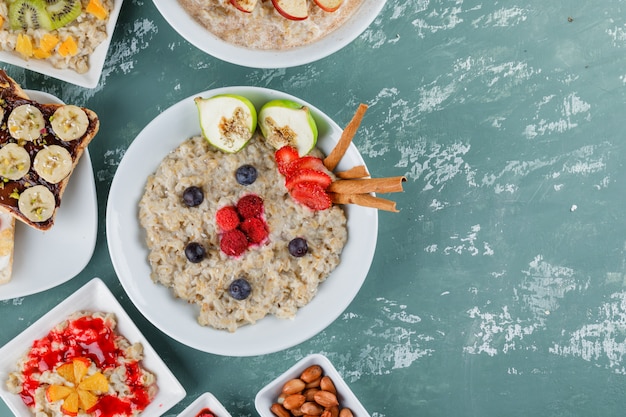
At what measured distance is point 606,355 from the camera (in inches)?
114

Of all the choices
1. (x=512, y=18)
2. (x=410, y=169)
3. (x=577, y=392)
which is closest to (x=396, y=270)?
(x=410, y=169)

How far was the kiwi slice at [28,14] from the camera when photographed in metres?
2.65

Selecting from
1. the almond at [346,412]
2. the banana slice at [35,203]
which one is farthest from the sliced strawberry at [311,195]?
the banana slice at [35,203]

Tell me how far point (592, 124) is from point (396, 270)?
104cm

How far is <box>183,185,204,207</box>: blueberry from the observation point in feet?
8.48

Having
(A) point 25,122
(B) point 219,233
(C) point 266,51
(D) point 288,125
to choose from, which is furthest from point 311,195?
(A) point 25,122

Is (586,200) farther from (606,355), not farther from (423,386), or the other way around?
(423,386)

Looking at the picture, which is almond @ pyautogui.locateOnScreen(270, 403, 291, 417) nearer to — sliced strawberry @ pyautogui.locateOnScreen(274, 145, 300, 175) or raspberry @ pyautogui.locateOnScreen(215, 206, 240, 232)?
raspberry @ pyautogui.locateOnScreen(215, 206, 240, 232)

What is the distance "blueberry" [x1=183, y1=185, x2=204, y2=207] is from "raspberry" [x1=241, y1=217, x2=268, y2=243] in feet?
0.65

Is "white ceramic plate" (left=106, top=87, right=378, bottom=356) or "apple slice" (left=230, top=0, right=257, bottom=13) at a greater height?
"apple slice" (left=230, top=0, right=257, bottom=13)

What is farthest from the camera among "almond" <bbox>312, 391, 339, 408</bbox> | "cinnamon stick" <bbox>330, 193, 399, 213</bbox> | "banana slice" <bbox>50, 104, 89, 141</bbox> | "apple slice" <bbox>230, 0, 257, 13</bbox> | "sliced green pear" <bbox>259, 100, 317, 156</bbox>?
"almond" <bbox>312, 391, 339, 408</bbox>

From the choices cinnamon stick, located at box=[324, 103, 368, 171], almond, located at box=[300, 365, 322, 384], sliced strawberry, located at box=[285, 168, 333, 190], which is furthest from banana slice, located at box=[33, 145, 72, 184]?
almond, located at box=[300, 365, 322, 384]

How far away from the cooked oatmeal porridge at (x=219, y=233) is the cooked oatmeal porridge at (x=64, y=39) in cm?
56

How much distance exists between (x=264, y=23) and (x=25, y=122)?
3.33ft
